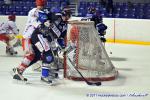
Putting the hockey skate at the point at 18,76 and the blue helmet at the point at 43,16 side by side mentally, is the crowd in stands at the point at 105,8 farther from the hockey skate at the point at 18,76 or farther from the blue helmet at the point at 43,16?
the blue helmet at the point at 43,16

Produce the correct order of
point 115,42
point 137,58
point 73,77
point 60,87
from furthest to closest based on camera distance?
point 115,42 → point 137,58 → point 73,77 → point 60,87

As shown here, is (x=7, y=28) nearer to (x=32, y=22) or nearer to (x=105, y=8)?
(x=32, y=22)

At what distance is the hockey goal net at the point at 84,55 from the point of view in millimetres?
6422

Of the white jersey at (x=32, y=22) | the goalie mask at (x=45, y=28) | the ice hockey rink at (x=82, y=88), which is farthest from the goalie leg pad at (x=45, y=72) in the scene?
the white jersey at (x=32, y=22)

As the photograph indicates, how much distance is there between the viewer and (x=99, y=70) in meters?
6.47

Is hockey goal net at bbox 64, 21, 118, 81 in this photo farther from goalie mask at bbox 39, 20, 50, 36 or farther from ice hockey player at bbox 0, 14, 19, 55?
ice hockey player at bbox 0, 14, 19, 55

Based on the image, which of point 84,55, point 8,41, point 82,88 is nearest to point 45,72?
point 82,88

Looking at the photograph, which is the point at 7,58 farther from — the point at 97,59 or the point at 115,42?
the point at 115,42

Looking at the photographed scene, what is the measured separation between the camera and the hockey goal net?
A: 21.1ft

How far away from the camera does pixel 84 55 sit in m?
6.48

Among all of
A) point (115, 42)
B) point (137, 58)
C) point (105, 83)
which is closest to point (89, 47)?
point (105, 83)

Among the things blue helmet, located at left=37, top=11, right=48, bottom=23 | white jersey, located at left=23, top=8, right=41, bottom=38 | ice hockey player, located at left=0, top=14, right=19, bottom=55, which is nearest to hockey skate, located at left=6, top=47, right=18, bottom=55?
ice hockey player, located at left=0, top=14, right=19, bottom=55

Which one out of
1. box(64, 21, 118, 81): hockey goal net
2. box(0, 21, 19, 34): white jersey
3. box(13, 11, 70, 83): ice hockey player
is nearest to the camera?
box(13, 11, 70, 83): ice hockey player

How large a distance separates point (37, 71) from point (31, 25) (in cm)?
101
